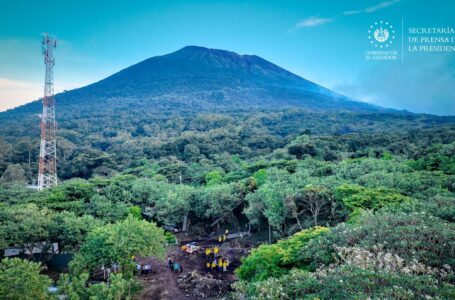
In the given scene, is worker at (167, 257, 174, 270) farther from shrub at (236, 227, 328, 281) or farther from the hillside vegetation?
shrub at (236, 227, 328, 281)

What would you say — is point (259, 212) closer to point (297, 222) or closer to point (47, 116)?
point (297, 222)

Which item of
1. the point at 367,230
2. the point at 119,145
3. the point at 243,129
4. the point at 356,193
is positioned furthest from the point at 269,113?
the point at 367,230

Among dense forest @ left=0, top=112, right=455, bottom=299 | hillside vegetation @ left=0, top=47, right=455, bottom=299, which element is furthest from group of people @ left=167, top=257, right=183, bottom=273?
dense forest @ left=0, top=112, right=455, bottom=299

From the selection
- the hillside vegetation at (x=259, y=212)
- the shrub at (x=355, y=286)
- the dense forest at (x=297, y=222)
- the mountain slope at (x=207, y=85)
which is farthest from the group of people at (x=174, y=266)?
the mountain slope at (x=207, y=85)

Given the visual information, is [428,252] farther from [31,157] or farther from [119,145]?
[119,145]

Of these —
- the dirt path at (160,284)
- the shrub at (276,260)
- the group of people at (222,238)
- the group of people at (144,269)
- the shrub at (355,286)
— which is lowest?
the dirt path at (160,284)

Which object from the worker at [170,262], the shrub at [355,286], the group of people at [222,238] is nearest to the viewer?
the shrub at [355,286]

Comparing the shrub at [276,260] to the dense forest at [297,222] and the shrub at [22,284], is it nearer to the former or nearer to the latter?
the dense forest at [297,222]

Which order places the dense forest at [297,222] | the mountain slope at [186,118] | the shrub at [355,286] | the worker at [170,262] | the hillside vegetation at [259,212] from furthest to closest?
the mountain slope at [186,118] < the worker at [170,262] < the hillside vegetation at [259,212] < the dense forest at [297,222] < the shrub at [355,286]

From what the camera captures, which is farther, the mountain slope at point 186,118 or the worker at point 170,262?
the mountain slope at point 186,118
